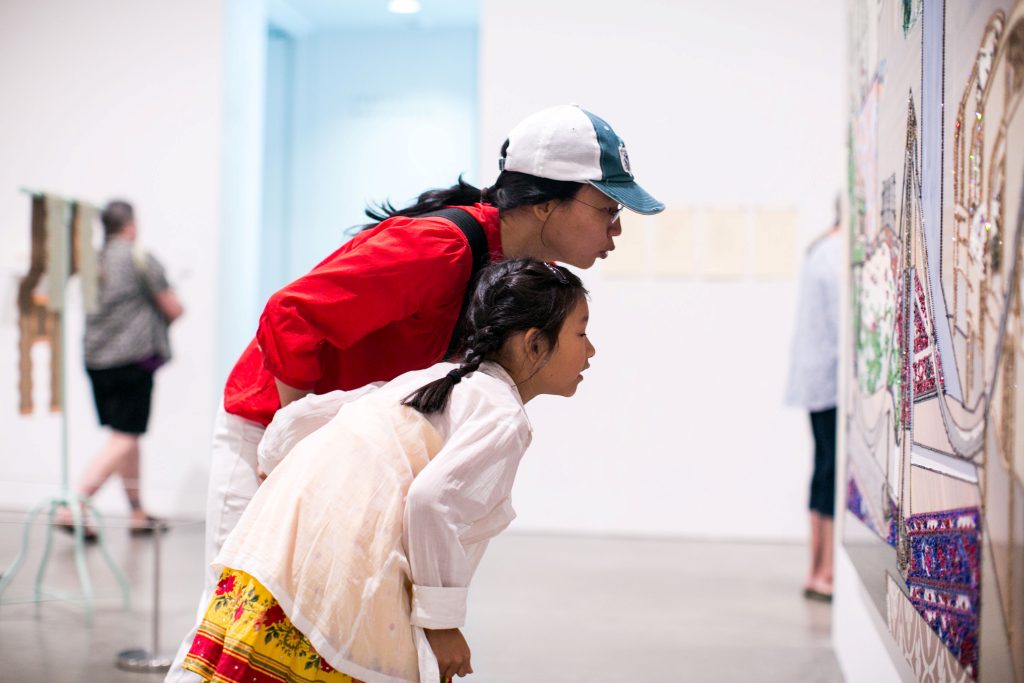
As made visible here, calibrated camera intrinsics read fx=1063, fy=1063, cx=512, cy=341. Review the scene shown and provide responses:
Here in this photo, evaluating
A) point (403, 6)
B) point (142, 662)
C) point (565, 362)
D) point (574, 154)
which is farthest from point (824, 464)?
point (403, 6)

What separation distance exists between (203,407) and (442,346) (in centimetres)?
424

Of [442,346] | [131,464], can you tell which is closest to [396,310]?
[442,346]

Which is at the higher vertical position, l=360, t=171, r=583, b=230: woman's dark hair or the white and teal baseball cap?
the white and teal baseball cap

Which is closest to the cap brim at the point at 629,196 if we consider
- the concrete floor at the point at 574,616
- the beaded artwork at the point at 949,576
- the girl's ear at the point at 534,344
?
the girl's ear at the point at 534,344

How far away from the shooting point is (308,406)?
62.2 inches

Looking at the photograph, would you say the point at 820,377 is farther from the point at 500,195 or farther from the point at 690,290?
the point at 500,195

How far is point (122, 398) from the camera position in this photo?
4.95 m

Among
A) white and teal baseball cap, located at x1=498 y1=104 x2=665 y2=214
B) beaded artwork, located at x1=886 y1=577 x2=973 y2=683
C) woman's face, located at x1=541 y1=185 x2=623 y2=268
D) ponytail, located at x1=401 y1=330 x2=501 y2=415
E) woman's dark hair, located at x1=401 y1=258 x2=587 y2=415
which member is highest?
white and teal baseball cap, located at x1=498 y1=104 x2=665 y2=214

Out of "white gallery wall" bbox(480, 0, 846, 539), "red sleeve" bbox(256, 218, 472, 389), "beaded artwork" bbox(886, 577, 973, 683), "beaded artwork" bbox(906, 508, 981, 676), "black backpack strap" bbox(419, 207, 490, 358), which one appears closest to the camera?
"beaded artwork" bbox(906, 508, 981, 676)

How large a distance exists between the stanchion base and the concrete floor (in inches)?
1.4

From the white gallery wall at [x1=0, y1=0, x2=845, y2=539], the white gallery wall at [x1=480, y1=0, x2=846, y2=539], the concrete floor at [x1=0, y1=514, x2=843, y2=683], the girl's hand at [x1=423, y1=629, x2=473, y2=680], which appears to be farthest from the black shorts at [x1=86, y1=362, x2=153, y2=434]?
the girl's hand at [x1=423, y1=629, x2=473, y2=680]

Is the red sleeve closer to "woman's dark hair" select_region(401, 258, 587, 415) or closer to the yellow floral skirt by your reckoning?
"woman's dark hair" select_region(401, 258, 587, 415)

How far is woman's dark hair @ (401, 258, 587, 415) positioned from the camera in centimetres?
153

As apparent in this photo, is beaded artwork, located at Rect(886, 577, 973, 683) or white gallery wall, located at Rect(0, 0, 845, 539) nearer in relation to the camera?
beaded artwork, located at Rect(886, 577, 973, 683)
